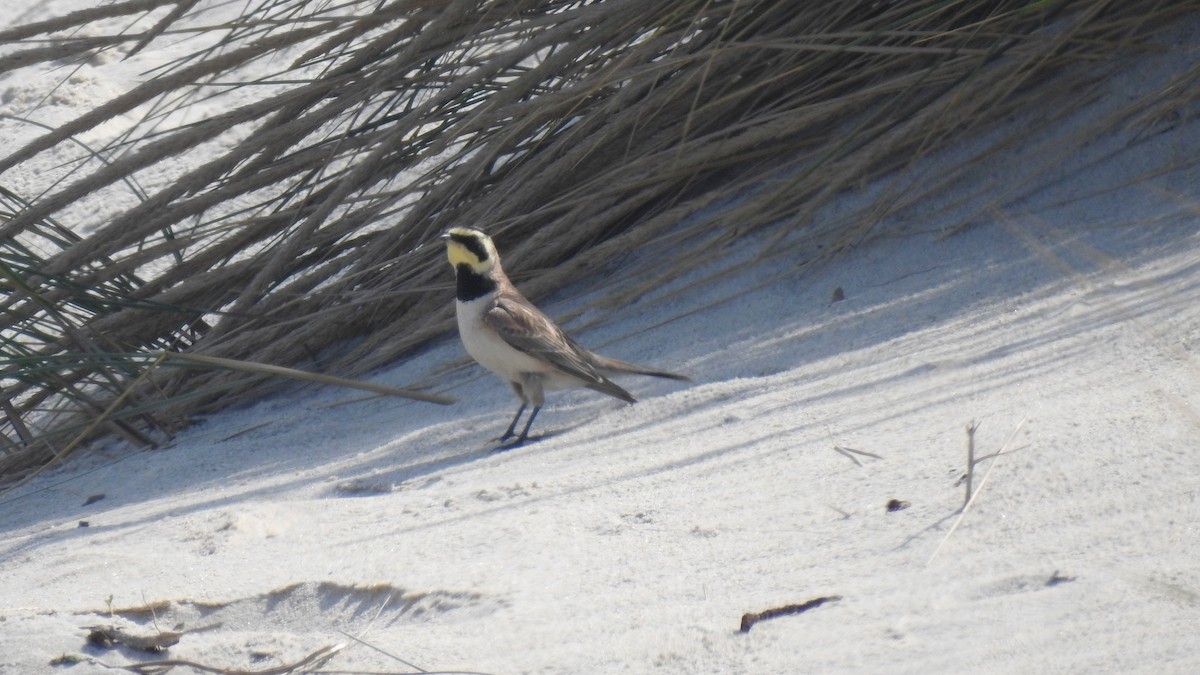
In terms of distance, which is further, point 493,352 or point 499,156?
point 499,156

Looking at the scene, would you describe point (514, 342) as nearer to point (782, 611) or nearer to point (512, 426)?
point (512, 426)

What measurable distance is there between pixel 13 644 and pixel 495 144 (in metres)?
2.94

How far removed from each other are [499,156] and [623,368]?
1217 mm

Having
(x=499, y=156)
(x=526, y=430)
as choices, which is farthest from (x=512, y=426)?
(x=499, y=156)

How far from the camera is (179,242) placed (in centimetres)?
511

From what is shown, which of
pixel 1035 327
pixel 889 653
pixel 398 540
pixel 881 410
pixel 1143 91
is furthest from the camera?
pixel 1143 91

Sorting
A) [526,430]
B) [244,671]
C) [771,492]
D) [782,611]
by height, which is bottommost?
[526,430]

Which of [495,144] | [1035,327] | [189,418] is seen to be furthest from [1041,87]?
[189,418]

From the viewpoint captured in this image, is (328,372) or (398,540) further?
(328,372)

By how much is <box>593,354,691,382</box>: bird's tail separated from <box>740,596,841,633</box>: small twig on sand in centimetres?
213

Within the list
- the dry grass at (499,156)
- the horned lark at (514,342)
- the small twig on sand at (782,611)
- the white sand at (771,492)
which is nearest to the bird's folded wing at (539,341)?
the horned lark at (514,342)

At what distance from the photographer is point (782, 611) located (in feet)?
7.13

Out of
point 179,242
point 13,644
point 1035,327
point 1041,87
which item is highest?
point 179,242

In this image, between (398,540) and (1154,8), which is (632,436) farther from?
(1154,8)
